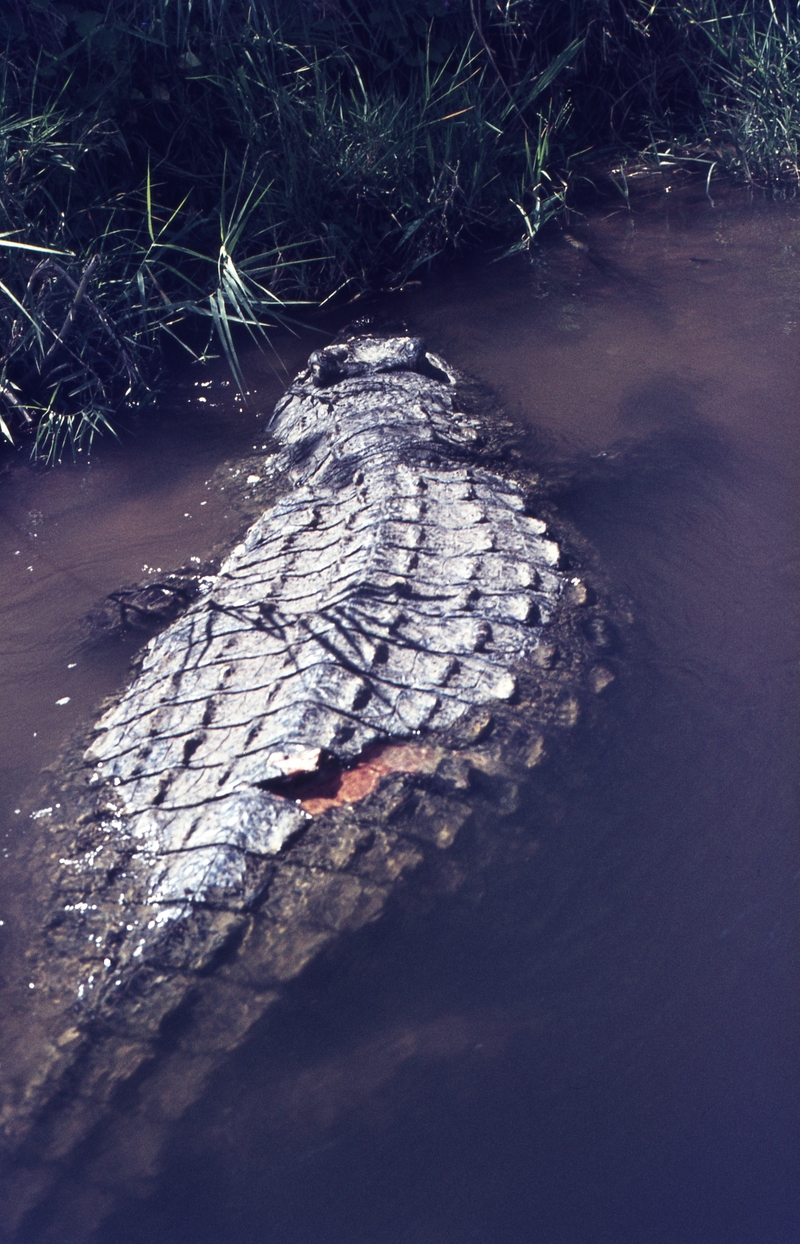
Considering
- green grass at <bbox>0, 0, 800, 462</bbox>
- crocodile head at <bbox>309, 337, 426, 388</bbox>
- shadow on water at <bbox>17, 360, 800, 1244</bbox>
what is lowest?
shadow on water at <bbox>17, 360, 800, 1244</bbox>

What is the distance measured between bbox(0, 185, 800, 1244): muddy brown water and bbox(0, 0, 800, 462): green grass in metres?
1.80

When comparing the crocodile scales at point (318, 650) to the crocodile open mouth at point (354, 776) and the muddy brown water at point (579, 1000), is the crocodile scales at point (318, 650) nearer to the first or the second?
the crocodile open mouth at point (354, 776)

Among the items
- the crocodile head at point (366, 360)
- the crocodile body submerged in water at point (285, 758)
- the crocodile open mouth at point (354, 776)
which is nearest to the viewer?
the crocodile body submerged in water at point (285, 758)

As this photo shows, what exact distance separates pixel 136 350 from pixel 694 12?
3879 mm

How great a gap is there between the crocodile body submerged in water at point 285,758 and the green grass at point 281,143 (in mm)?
1844

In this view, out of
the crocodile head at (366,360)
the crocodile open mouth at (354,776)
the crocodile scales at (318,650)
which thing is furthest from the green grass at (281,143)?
the crocodile open mouth at (354,776)

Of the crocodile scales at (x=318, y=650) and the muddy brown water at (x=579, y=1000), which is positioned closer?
the muddy brown water at (x=579, y=1000)

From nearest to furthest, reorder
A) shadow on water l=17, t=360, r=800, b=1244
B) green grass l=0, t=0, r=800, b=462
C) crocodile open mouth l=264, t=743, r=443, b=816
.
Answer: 1. shadow on water l=17, t=360, r=800, b=1244
2. crocodile open mouth l=264, t=743, r=443, b=816
3. green grass l=0, t=0, r=800, b=462

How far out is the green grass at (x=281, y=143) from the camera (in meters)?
4.21

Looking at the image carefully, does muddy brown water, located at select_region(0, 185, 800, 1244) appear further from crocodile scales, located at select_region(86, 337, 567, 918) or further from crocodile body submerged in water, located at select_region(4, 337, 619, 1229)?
crocodile scales, located at select_region(86, 337, 567, 918)

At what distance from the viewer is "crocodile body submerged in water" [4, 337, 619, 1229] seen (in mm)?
1888

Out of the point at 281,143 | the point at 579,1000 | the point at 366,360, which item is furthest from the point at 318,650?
the point at 281,143

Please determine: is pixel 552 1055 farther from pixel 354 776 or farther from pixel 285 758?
pixel 285 758

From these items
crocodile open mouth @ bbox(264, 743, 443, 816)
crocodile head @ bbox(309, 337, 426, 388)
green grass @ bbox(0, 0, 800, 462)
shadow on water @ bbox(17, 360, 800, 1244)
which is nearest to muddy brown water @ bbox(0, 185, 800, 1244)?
shadow on water @ bbox(17, 360, 800, 1244)
